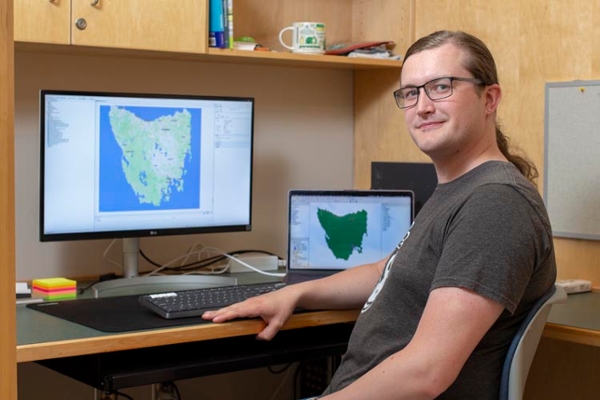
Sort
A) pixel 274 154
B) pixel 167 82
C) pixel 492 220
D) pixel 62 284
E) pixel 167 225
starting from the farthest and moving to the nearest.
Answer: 1. pixel 274 154
2. pixel 167 82
3. pixel 167 225
4. pixel 62 284
5. pixel 492 220

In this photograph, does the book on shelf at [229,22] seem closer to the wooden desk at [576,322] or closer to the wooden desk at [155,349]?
the wooden desk at [155,349]

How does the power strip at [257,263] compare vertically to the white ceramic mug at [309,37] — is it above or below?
below

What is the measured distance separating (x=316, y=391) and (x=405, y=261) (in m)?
1.30

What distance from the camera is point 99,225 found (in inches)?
92.8

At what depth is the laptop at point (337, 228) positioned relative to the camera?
8.18ft

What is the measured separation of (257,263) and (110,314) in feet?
2.37

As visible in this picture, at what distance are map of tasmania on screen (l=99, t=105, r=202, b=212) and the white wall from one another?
0.28 metres

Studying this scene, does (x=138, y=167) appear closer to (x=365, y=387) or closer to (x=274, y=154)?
(x=274, y=154)

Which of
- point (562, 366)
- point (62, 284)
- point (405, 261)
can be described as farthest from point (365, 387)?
point (562, 366)

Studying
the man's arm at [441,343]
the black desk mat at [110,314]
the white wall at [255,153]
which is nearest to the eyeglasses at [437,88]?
the man's arm at [441,343]

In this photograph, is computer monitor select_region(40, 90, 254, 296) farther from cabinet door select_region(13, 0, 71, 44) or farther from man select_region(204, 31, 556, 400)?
man select_region(204, 31, 556, 400)

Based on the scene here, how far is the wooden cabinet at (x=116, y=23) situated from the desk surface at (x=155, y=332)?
0.65 meters

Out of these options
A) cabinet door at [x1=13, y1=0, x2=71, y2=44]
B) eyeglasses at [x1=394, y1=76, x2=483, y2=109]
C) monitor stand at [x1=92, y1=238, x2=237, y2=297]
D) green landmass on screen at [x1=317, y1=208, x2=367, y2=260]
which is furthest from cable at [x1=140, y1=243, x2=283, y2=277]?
eyeglasses at [x1=394, y1=76, x2=483, y2=109]

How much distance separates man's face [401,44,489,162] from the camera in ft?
5.56
